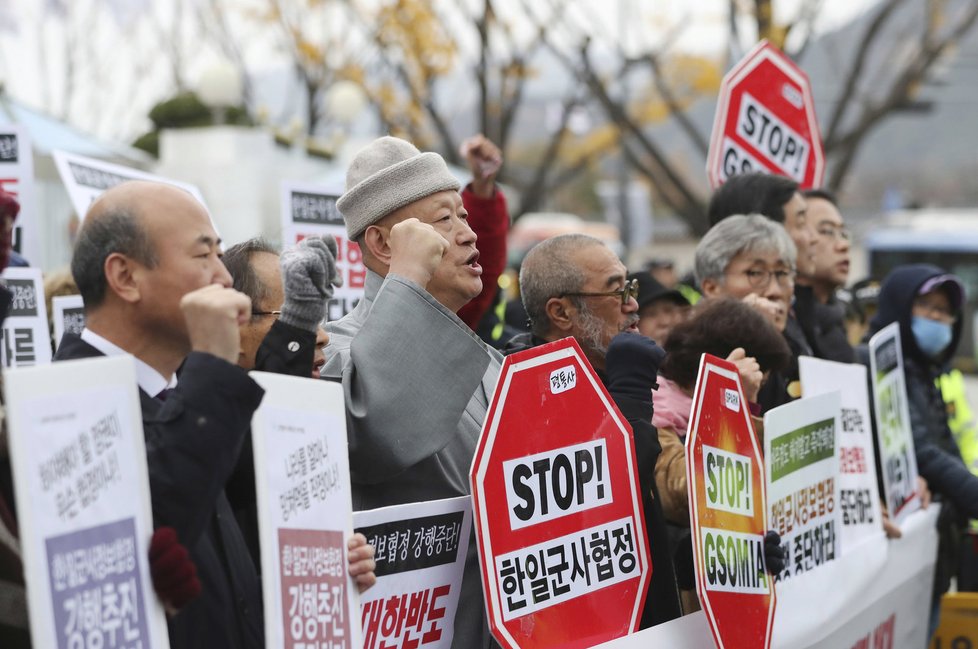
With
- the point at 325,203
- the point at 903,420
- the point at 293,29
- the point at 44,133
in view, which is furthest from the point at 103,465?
the point at 293,29

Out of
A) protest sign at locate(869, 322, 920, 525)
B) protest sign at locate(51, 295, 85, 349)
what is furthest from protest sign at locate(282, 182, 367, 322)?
protest sign at locate(869, 322, 920, 525)

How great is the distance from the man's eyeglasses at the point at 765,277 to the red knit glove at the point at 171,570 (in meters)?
3.44

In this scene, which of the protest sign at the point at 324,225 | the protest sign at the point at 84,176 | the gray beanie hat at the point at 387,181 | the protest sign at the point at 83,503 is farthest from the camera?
the protest sign at the point at 324,225

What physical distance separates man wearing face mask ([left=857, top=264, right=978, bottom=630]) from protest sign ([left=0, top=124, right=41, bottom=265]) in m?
3.64

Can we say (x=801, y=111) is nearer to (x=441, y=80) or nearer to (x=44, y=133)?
(x=44, y=133)

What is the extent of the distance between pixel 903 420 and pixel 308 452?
3.71m

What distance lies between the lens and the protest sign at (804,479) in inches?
163

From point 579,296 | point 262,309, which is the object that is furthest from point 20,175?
point 579,296

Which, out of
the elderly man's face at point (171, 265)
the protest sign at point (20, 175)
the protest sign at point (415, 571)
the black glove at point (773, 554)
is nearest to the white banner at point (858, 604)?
the black glove at point (773, 554)

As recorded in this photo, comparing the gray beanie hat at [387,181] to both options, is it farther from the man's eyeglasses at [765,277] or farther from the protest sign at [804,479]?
the man's eyeglasses at [765,277]

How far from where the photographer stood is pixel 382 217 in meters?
3.99

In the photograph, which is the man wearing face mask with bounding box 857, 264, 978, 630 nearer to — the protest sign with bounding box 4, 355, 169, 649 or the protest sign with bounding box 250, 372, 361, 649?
the protest sign with bounding box 250, 372, 361, 649

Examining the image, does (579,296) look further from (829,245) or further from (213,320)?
(829,245)

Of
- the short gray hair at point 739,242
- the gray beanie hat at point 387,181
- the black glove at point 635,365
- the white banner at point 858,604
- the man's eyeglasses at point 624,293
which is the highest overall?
the gray beanie hat at point 387,181
